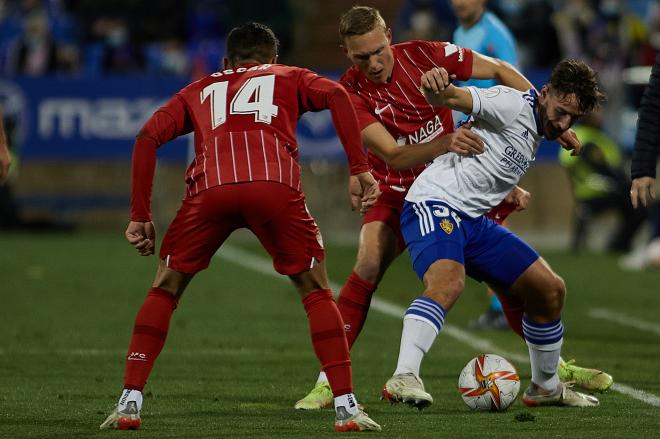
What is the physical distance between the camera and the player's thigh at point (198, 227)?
6141 millimetres

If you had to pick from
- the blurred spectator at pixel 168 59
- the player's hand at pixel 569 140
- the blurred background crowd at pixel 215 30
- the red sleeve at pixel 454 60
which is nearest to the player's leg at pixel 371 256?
the red sleeve at pixel 454 60

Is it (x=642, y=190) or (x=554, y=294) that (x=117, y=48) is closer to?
(x=642, y=190)

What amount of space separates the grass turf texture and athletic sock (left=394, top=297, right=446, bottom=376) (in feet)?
0.89

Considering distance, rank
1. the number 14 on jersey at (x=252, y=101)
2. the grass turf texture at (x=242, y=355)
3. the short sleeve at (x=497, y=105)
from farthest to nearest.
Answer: the short sleeve at (x=497, y=105), the grass turf texture at (x=242, y=355), the number 14 on jersey at (x=252, y=101)

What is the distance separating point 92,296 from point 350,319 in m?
5.83

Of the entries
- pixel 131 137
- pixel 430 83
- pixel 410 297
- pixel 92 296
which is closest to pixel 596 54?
pixel 131 137

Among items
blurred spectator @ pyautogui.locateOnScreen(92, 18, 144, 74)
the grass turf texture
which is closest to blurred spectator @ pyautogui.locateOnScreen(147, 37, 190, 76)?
blurred spectator @ pyautogui.locateOnScreen(92, 18, 144, 74)

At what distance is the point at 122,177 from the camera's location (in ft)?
67.1

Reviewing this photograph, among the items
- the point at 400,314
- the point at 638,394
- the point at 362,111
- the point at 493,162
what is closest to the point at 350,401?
the point at 493,162

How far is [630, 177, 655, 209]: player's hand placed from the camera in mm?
7133

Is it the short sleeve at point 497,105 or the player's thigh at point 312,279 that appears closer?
the player's thigh at point 312,279

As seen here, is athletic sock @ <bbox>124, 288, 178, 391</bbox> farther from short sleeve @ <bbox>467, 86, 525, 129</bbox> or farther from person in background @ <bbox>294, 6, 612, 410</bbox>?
short sleeve @ <bbox>467, 86, 525, 129</bbox>

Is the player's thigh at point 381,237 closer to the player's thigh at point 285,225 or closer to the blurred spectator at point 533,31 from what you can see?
the player's thigh at point 285,225

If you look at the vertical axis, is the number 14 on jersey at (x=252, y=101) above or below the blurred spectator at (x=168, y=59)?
below
